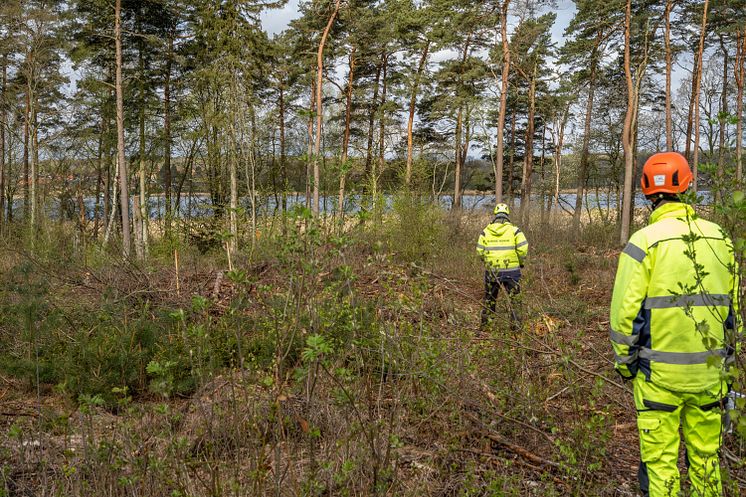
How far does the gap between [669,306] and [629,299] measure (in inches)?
7.2

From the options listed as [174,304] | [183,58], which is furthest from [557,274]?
[183,58]

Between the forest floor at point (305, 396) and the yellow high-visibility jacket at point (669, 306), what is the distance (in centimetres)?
53

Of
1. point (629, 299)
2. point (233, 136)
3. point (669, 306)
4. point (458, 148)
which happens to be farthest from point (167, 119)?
point (669, 306)

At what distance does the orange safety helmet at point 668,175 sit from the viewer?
272 centimetres

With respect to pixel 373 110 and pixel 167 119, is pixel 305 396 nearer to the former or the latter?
pixel 167 119

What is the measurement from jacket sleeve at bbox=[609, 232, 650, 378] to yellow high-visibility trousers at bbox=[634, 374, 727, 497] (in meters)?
0.16

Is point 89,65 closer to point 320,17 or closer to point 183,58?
point 183,58

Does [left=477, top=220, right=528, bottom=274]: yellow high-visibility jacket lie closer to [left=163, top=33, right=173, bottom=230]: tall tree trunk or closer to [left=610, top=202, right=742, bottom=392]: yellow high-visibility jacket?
[left=610, top=202, right=742, bottom=392]: yellow high-visibility jacket

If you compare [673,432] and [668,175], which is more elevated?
[668,175]

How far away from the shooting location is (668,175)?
274cm

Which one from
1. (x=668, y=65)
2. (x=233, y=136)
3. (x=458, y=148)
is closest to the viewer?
(x=233, y=136)

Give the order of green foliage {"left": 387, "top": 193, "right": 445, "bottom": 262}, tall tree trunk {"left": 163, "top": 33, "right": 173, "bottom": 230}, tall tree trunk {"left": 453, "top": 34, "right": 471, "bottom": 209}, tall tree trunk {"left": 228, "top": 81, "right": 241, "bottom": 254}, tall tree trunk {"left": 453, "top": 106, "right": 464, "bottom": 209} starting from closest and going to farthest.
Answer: green foliage {"left": 387, "top": 193, "right": 445, "bottom": 262}, tall tree trunk {"left": 228, "top": 81, "right": 241, "bottom": 254}, tall tree trunk {"left": 163, "top": 33, "right": 173, "bottom": 230}, tall tree trunk {"left": 453, "top": 34, "right": 471, "bottom": 209}, tall tree trunk {"left": 453, "top": 106, "right": 464, "bottom": 209}

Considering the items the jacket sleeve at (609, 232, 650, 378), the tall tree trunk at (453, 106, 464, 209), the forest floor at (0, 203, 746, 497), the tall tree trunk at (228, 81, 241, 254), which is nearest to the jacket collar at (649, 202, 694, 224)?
the jacket sleeve at (609, 232, 650, 378)

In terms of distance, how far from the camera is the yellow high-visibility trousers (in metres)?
2.54
